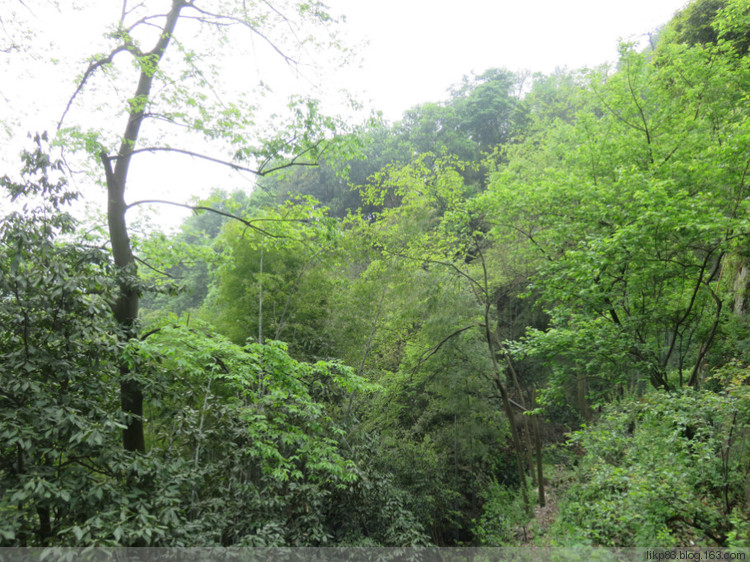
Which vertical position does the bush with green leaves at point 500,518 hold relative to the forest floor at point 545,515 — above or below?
below

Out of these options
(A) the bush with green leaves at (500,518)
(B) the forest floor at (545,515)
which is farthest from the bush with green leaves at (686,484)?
(A) the bush with green leaves at (500,518)

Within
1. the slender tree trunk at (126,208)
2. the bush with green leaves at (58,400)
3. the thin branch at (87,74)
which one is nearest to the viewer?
the bush with green leaves at (58,400)

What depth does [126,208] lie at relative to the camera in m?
4.18

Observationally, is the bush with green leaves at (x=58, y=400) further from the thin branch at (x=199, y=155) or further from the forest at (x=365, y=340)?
the thin branch at (x=199, y=155)

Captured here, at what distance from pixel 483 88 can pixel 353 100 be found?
1667 centimetres

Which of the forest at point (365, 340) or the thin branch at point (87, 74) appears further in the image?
the thin branch at point (87, 74)

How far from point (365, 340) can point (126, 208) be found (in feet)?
15.0

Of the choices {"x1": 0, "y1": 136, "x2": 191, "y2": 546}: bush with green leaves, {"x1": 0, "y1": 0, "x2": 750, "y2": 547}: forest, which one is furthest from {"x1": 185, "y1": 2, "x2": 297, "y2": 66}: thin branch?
{"x1": 0, "y1": 136, "x2": 191, "y2": 546}: bush with green leaves

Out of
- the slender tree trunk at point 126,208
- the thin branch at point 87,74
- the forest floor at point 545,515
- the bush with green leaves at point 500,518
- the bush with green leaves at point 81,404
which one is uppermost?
the thin branch at point 87,74

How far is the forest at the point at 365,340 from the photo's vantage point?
9.06ft

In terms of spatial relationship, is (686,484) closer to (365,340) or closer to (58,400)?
(58,400)

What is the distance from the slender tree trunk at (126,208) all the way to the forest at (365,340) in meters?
0.02

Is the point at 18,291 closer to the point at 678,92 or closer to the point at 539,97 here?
the point at 678,92

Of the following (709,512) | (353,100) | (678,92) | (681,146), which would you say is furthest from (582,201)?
(709,512)
